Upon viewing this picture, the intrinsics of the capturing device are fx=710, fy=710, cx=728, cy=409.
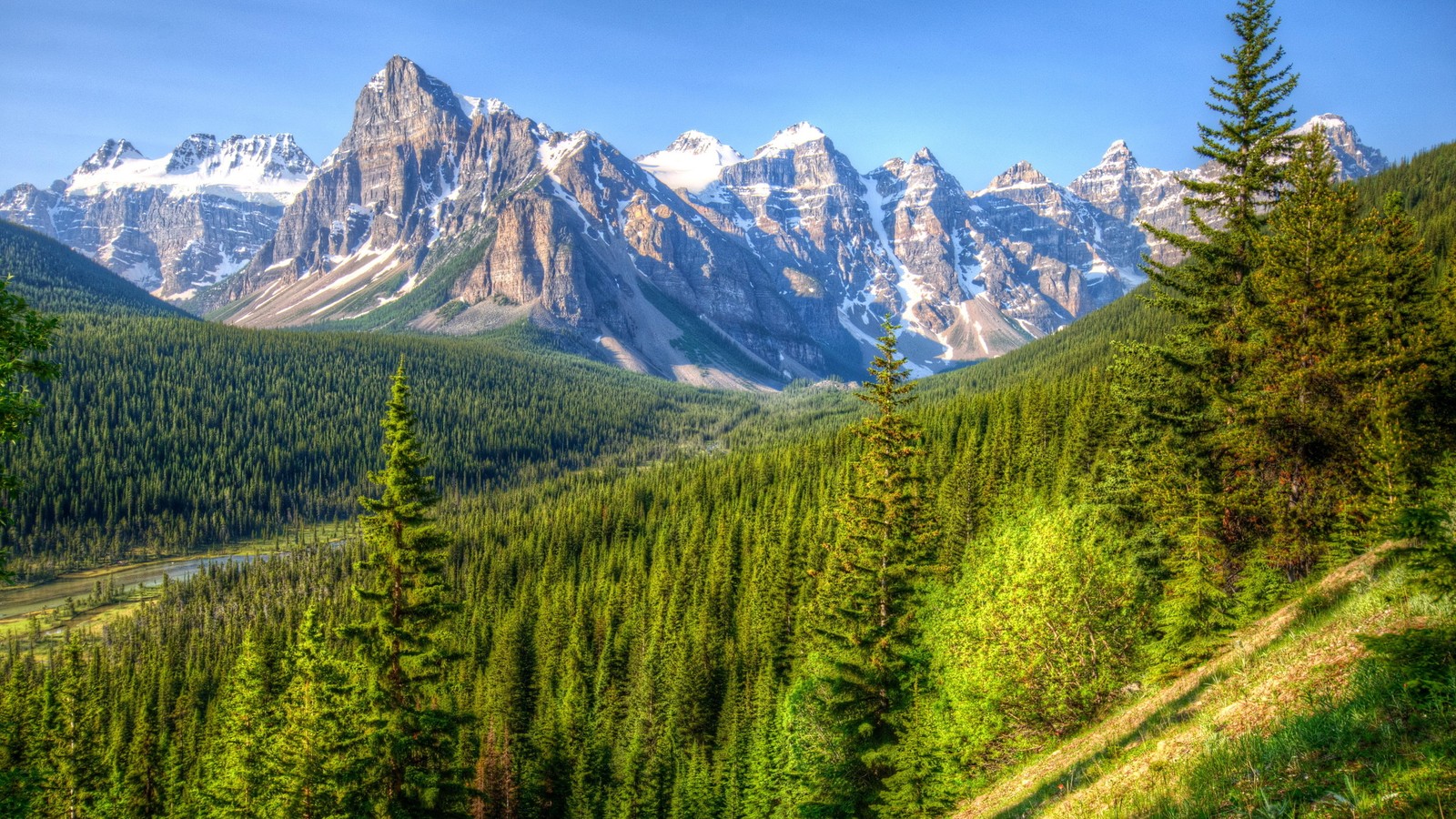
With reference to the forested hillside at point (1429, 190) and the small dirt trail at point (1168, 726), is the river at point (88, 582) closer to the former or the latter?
the small dirt trail at point (1168, 726)

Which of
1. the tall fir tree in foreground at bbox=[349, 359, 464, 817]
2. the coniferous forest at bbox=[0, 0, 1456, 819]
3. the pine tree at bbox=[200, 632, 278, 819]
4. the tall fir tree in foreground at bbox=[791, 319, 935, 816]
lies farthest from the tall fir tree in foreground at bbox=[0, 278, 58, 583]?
the tall fir tree in foreground at bbox=[791, 319, 935, 816]

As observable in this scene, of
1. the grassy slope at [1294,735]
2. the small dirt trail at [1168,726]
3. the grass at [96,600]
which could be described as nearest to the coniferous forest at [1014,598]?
the grassy slope at [1294,735]

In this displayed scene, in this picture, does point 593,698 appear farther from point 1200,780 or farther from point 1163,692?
point 1200,780

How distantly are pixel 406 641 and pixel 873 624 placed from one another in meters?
15.3

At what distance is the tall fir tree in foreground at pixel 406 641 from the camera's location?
20766mm

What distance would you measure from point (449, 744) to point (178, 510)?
201609 millimetres

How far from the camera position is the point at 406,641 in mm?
21266

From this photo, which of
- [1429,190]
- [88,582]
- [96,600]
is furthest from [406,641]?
[88,582]

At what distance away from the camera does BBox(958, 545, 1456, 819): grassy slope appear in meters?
6.80

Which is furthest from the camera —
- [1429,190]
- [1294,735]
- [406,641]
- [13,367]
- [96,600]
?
[96,600]

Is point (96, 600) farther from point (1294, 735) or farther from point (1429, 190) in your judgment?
point (1429, 190)

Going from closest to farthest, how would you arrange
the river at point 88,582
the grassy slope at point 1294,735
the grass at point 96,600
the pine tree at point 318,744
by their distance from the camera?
the grassy slope at point 1294,735 < the pine tree at point 318,744 < the grass at point 96,600 < the river at point 88,582

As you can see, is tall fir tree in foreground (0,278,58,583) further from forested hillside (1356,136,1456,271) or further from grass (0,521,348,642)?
grass (0,521,348,642)

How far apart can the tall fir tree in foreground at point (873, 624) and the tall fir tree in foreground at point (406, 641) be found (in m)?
12.5
